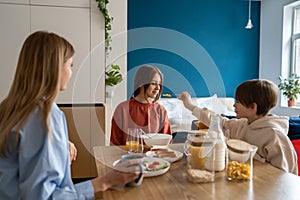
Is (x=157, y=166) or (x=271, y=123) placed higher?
(x=271, y=123)

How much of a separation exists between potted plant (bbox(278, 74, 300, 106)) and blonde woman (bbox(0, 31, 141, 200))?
4.06 meters

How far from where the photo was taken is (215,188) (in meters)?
0.87

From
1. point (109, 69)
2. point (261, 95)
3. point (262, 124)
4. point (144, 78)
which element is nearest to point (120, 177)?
point (262, 124)

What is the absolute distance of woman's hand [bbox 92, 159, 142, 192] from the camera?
2.72 ft

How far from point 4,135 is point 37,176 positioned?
141 mm

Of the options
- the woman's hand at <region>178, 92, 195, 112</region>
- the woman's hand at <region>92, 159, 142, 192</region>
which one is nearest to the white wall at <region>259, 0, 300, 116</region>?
the woman's hand at <region>178, 92, 195, 112</region>

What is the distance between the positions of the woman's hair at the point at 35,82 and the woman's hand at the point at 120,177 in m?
0.25

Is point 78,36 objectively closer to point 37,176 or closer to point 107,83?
point 107,83

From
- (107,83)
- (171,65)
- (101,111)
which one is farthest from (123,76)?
(171,65)

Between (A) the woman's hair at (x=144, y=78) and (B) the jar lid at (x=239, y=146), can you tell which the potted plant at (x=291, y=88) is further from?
(B) the jar lid at (x=239, y=146)

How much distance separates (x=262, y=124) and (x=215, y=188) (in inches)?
19.3

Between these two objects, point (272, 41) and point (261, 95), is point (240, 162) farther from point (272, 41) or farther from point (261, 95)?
point (272, 41)

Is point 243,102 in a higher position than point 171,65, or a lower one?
lower

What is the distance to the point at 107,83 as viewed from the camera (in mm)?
2848
